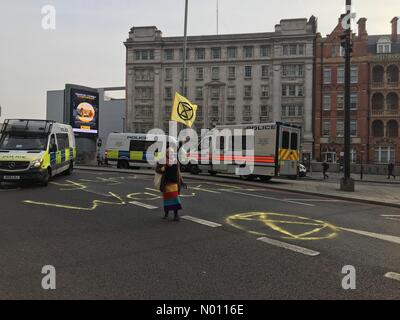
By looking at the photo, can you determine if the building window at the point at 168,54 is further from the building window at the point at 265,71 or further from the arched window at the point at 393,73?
the arched window at the point at 393,73

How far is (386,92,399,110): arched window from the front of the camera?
179 ft

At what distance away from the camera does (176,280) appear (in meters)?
4.73

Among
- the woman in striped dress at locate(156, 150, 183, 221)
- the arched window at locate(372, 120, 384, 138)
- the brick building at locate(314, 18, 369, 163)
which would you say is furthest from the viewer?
the brick building at locate(314, 18, 369, 163)

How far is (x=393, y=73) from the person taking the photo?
5453 cm

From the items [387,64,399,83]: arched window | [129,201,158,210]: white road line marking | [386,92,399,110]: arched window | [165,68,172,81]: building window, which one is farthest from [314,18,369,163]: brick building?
[129,201,158,210]: white road line marking

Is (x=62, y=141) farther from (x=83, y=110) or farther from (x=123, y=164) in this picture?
(x=83, y=110)

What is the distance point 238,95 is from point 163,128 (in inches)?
524

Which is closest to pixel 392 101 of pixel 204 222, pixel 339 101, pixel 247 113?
pixel 339 101

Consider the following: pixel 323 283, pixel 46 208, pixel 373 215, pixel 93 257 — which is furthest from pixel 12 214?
pixel 373 215

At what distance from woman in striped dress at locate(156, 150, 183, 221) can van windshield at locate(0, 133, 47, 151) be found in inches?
324

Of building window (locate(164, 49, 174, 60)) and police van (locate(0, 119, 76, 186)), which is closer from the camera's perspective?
police van (locate(0, 119, 76, 186))

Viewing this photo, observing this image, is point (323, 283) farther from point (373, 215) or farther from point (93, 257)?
point (373, 215)

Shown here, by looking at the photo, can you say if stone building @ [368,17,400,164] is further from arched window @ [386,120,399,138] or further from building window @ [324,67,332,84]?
building window @ [324,67,332,84]

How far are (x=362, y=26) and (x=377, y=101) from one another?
37.8 ft
